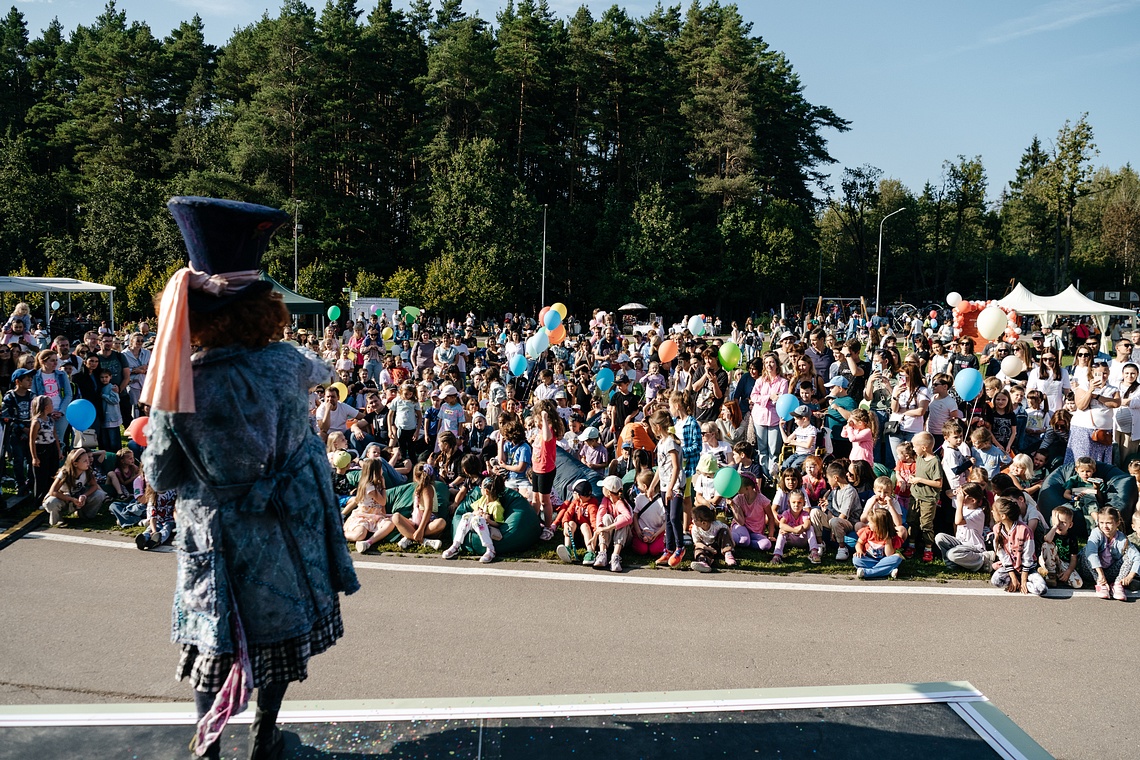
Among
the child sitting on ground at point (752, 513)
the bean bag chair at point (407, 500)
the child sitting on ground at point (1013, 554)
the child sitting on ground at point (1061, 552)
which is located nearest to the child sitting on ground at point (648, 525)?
the child sitting on ground at point (752, 513)

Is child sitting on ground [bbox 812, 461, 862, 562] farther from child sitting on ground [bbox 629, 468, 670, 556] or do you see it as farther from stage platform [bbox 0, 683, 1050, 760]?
stage platform [bbox 0, 683, 1050, 760]

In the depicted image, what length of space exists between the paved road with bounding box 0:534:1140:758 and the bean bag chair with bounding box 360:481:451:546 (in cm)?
91

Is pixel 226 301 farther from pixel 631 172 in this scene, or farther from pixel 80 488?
pixel 631 172

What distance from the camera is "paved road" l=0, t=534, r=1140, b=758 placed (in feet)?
15.2

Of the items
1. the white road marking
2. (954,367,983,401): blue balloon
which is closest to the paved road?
the white road marking

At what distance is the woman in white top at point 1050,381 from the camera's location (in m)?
10.1

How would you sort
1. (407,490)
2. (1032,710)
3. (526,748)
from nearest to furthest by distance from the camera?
(526,748) < (1032,710) < (407,490)

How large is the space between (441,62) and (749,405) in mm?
39792

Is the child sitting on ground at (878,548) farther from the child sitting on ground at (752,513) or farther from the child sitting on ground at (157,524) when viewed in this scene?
the child sitting on ground at (157,524)

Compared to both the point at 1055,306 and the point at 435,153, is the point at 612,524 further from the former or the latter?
the point at 435,153

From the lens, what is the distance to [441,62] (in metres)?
45.0

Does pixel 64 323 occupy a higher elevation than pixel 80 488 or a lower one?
higher

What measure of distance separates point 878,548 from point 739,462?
62.0 inches

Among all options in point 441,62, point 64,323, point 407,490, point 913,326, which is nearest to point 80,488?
point 407,490
